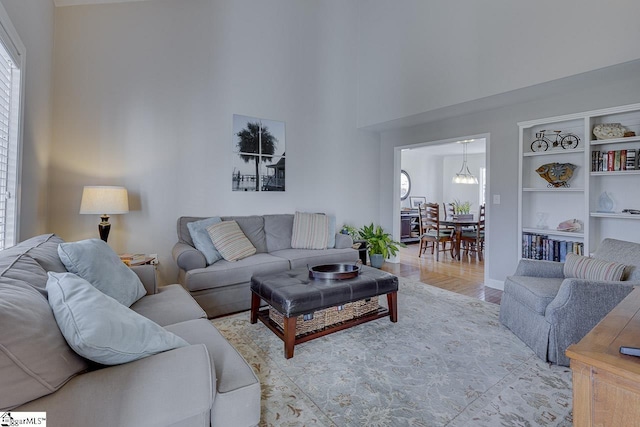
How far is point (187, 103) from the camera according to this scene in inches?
147

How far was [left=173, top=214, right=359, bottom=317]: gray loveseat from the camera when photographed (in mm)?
2930

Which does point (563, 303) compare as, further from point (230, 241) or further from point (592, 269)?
point (230, 241)

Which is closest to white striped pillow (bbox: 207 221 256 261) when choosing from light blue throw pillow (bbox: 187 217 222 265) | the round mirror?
light blue throw pillow (bbox: 187 217 222 265)

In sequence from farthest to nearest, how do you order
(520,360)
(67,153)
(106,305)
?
(67,153), (520,360), (106,305)

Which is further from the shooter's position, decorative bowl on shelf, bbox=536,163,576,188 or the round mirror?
the round mirror

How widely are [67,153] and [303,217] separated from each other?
269 centimetres

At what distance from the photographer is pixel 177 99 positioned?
12.1ft

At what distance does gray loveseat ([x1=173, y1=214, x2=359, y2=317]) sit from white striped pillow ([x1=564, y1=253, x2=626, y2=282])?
223 centimetres

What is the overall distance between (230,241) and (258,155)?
1.39 m

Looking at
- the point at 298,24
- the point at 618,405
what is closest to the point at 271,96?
the point at 298,24

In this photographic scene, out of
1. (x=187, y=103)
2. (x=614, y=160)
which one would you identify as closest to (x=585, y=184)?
(x=614, y=160)

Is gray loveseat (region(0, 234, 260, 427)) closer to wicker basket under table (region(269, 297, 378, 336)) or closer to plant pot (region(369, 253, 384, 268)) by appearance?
wicker basket under table (region(269, 297, 378, 336))

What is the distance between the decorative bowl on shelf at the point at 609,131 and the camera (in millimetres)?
3035

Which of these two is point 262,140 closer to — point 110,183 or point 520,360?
point 110,183
